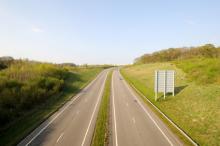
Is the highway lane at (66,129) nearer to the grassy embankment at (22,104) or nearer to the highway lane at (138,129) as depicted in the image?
the grassy embankment at (22,104)

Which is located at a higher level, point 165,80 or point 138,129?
point 165,80

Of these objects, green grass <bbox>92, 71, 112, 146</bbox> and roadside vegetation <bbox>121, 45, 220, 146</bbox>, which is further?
roadside vegetation <bbox>121, 45, 220, 146</bbox>

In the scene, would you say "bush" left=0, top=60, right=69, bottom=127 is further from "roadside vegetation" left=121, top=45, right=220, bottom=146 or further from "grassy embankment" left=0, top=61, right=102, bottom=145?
"roadside vegetation" left=121, top=45, right=220, bottom=146

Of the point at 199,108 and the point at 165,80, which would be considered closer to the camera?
the point at 199,108

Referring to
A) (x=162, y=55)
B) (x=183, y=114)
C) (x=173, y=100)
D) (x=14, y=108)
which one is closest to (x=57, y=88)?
(x=14, y=108)

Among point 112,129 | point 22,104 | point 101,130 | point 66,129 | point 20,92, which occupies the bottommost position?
point 66,129

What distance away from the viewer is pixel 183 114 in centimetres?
2627

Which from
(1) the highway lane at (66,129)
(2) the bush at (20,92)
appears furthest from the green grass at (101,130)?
(2) the bush at (20,92)

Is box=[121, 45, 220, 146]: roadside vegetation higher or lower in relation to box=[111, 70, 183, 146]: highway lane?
higher

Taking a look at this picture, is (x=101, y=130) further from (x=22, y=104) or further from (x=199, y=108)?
(x=22, y=104)

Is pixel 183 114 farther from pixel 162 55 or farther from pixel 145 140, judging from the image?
pixel 162 55

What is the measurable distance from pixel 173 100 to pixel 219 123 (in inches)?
493

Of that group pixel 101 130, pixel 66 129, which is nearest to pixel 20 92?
pixel 66 129

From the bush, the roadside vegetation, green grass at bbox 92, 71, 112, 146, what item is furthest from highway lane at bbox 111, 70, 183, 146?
the bush
